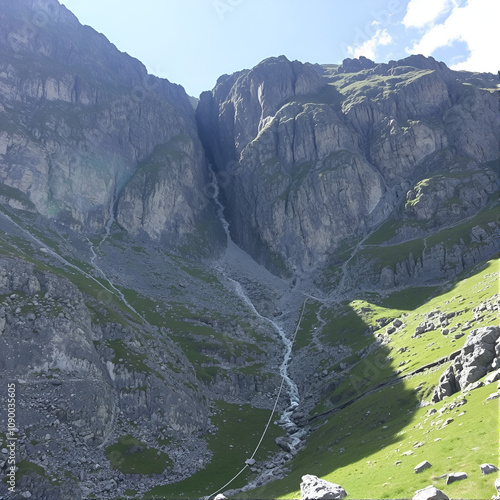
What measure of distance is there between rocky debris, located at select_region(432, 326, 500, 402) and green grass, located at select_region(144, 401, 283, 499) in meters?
35.9

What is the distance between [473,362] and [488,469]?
24.6 m

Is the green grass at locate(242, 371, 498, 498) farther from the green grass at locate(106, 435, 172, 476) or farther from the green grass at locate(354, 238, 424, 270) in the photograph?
the green grass at locate(354, 238, 424, 270)

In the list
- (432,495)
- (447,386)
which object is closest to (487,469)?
(432,495)

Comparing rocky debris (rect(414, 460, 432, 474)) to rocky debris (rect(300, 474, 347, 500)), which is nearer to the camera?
rocky debris (rect(300, 474, 347, 500))

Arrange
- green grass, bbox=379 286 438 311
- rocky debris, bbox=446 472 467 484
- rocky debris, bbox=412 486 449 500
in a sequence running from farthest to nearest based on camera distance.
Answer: green grass, bbox=379 286 438 311
rocky debris, bbox=446 472 467 484
rocky debris, bbox=412 486 449 500

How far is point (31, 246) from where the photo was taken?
134 m

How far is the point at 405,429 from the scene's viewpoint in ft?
165

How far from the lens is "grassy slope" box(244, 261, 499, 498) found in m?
29.3

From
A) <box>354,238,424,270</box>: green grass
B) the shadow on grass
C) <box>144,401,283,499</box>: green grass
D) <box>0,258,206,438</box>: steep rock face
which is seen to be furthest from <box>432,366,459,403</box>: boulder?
<box>354,238,424,270</box>: green grass

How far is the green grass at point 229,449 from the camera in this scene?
196 ft

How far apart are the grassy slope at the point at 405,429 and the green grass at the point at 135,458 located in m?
18.4

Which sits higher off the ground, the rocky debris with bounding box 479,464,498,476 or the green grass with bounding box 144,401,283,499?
the rocky debris with bounding box 479,464,498,476

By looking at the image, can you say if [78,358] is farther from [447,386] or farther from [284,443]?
[447,386]

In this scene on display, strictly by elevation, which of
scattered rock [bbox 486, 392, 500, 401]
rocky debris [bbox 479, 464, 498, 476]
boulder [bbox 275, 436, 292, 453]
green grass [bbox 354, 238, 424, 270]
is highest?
green grass [bbox 354, 238, 424, 270]
